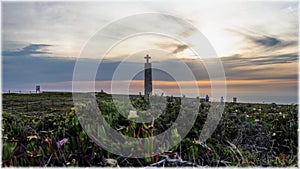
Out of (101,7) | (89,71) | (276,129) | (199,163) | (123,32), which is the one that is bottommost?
(199,163)

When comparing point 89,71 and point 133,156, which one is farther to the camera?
point 89,71

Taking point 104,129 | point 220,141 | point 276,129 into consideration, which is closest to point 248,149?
point 220,141

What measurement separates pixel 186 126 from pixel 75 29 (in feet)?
4.20

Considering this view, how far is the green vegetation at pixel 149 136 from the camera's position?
8.27ft

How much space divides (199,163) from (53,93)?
1.70 m

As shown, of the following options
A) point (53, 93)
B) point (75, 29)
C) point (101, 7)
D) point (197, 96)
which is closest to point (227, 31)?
point (197, 96)

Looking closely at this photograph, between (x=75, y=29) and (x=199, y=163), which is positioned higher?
(x=75, y=29)

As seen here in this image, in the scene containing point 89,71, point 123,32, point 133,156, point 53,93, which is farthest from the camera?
point 53,93

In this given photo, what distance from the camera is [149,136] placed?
2598 mm

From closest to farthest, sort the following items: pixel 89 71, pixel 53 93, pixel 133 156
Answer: pixel 133 156
pixel 89 71
pixel 53 93

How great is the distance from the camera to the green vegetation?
8.27 ft

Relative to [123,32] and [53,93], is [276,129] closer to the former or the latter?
[123,32]

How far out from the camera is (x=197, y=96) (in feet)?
10.5

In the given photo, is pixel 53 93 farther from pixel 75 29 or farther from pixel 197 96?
pixel 197 96
